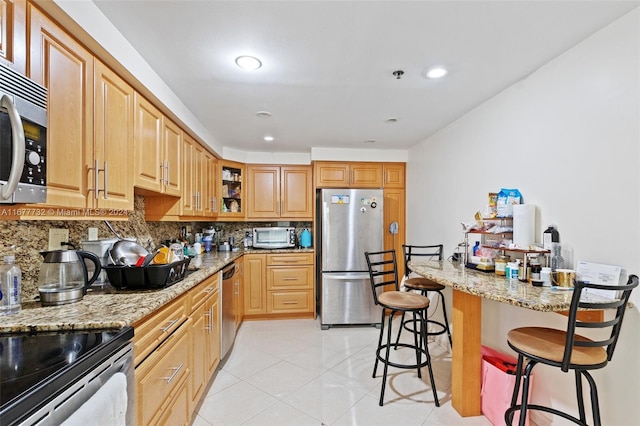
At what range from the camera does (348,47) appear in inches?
66.5

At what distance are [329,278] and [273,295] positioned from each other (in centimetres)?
82

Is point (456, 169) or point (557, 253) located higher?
point (456, 169)

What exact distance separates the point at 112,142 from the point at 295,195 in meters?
2.79

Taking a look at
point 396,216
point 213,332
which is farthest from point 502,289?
point 396,216

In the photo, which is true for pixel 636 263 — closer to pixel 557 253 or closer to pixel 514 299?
pixel 557 253

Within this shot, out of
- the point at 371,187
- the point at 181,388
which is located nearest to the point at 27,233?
the point at 181,388

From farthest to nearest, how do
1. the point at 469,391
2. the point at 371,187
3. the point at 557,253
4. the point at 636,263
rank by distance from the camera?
the point at 371,187 < the point at 469,391 < the point at 557,253 < the point at 636,263

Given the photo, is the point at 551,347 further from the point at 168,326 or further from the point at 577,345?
the point at 168,326

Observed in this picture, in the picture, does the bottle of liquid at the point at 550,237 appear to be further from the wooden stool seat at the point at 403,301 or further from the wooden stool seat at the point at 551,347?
the wooden stool seat at the point at 403,301

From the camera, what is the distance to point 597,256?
1.55 meters

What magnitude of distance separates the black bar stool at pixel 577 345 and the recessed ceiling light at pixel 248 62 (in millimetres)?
1940

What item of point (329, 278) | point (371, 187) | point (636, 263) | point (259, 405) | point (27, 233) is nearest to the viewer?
point (636, 263)

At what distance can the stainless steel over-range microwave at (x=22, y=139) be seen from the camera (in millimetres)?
930

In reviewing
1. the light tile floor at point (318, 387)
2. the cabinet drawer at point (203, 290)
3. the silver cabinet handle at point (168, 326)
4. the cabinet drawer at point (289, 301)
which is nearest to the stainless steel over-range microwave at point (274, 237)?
the cabinet drawer at point (289, 301)
